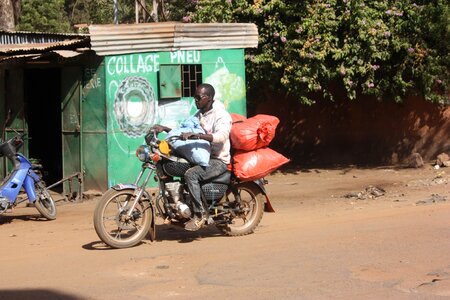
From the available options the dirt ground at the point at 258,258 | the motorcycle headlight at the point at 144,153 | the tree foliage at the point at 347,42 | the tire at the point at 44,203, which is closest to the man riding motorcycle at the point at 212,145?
the motorcycle headlight at the point at 144,153

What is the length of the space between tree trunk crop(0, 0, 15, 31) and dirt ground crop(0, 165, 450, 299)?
843 centimetres

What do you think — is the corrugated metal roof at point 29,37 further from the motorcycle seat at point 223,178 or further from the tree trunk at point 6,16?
the motorcycle seat at point 223,178

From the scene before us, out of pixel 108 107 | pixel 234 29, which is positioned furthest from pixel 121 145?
pixel 234 29

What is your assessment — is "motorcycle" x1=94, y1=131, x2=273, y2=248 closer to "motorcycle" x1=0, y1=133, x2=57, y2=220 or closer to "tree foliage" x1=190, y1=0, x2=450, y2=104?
"motorcycle" x1=0, y1=133, x2=57, y2=220

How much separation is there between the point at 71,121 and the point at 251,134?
523 cm

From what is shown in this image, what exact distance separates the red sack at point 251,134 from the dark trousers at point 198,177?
1.07 ft

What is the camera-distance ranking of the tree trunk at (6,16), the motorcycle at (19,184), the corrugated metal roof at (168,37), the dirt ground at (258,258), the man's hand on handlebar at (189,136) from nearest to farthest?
the dirt ground at (258,258)
the man's hand on handlebar at (189,136)
the motorcycle at (19,184)
the corrugated metal roof at (168,37)
the tree trunk at (6,16)

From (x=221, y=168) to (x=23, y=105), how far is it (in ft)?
20.1

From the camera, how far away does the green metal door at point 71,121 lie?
36.9 feet

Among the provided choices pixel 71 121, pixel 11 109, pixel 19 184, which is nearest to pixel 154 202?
pixel 19 184

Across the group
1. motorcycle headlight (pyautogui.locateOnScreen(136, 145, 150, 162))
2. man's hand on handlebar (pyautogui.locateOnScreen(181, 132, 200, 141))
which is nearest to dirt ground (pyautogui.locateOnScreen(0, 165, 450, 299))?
motorcycle headlight (pyautogui.locateOnScreen(136, 145, 150, 162))

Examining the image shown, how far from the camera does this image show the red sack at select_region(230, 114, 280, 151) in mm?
7086

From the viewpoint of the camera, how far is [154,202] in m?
6.91

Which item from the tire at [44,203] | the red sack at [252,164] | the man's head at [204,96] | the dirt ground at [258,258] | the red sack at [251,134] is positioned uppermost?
the man's head at [204,96]
